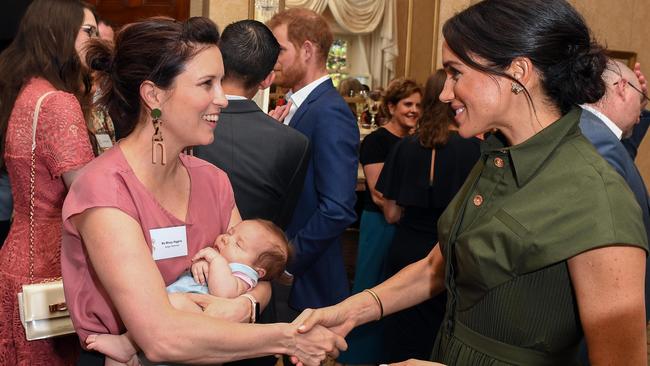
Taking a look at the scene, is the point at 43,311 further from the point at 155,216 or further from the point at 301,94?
the point at 301,94

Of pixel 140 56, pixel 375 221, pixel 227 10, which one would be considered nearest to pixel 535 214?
pixel 140 56

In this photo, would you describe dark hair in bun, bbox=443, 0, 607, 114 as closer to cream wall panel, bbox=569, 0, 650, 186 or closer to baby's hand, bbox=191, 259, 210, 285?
baby's hand, bbox=191, 259, 210, 285

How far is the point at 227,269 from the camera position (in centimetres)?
214

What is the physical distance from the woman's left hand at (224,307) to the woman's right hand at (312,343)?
0.45 ft

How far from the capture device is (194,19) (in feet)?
7.06

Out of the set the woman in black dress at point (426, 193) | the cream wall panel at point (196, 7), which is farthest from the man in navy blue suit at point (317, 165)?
the cream wall panel at point (196, 7)

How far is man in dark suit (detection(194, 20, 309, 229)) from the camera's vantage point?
297 cm

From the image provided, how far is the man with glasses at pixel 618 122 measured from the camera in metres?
2.97

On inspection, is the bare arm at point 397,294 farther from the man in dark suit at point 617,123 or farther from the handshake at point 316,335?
the man in dark suit at point 617,123

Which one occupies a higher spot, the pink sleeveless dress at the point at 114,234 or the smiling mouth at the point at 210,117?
the smiling mouth at the point at 210,117

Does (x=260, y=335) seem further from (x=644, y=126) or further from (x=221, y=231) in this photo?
(x=644, y=126)

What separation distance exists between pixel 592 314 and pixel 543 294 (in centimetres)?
14

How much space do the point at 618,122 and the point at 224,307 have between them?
7.07ft

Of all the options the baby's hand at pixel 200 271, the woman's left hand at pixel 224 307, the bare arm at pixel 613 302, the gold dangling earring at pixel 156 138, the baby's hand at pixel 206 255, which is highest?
the gold dangling earring at pixel 156 138
